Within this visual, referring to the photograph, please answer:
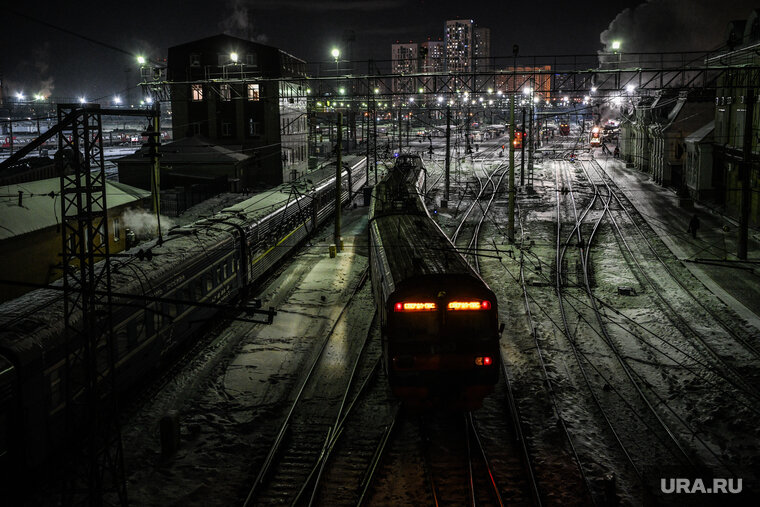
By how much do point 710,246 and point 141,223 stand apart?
88.2 feet

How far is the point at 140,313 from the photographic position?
13086 millimetres

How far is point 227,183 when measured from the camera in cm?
4544

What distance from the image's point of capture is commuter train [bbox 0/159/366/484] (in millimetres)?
9297

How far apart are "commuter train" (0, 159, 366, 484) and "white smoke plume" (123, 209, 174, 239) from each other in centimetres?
716

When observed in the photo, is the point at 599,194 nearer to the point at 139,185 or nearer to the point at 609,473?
the point at 139,185

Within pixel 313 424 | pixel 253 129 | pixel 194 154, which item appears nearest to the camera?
pixel 313 424

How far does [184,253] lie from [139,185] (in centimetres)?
3066

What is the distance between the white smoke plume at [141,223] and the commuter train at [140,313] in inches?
282

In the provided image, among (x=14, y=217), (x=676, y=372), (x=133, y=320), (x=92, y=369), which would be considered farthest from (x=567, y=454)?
(x=14, y=217)

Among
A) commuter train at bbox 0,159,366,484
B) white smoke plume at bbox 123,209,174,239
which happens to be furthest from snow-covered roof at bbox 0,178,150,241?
commuter train at bbox 0,159,366,484

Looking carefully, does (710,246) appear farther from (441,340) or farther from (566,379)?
(441,340)

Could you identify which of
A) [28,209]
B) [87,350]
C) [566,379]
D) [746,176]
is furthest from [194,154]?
[87,350]

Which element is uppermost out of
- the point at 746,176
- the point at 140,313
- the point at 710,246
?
the point at 746,176

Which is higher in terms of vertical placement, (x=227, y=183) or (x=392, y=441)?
(x=227, y=183)
